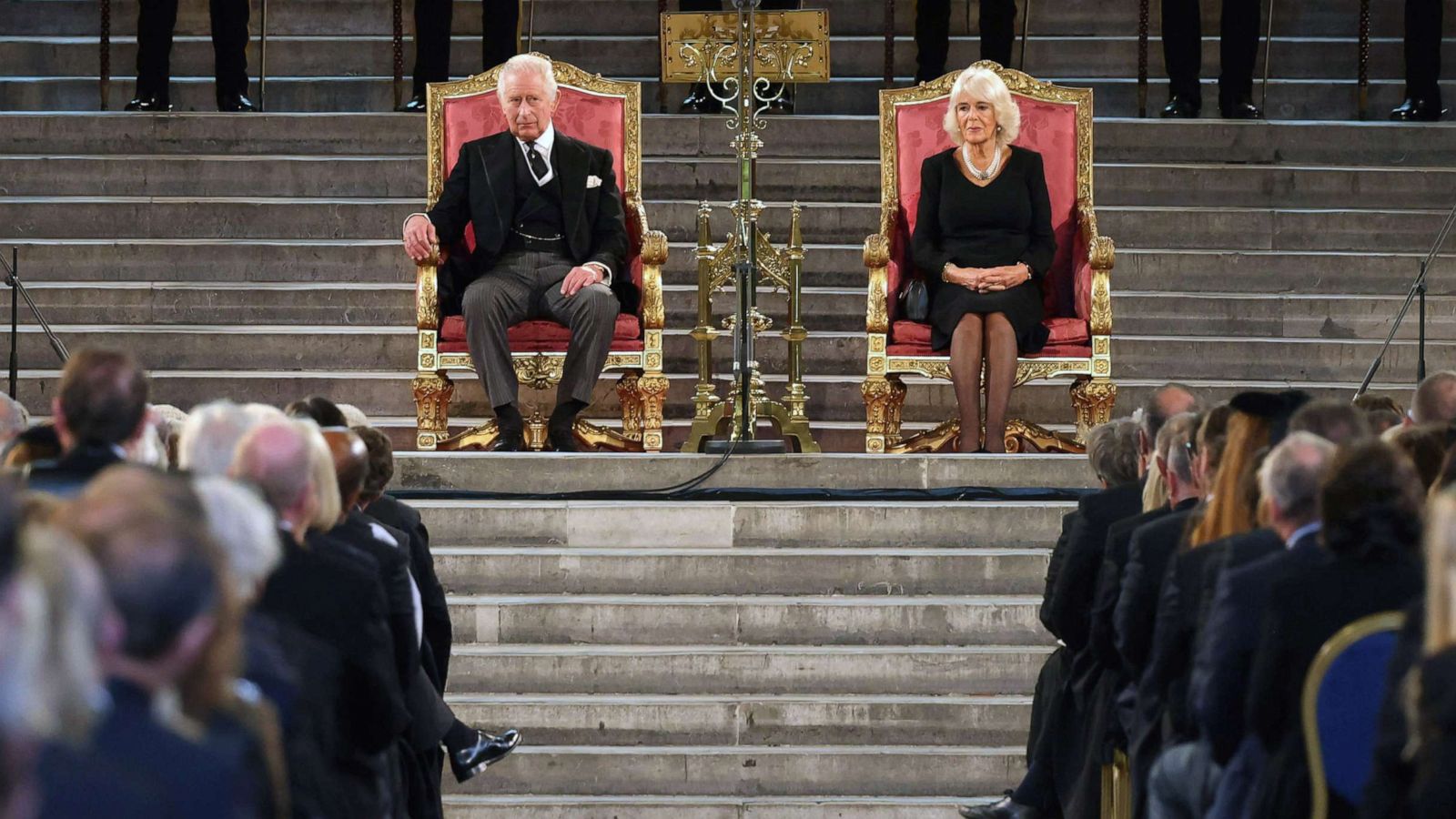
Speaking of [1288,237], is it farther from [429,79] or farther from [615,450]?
[429,79]

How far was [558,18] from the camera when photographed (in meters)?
11.0

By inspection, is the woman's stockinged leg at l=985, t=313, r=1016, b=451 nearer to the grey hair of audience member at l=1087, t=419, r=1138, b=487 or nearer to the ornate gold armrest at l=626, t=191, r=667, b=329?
the ornate gold armrest at l=626, t=191, r=667, b=329

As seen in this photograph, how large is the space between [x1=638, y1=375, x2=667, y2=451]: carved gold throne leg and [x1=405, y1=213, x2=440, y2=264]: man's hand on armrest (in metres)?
0.83

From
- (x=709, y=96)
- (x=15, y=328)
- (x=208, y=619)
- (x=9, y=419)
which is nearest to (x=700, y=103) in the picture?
(x=709, y=96)

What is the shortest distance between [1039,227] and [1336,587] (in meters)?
4.73

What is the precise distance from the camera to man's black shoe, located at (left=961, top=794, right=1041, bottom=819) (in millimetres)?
5270

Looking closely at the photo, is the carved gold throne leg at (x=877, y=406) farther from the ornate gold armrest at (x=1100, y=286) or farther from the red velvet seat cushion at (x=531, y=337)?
the red velvet seat cushion at (x=531, y=337)

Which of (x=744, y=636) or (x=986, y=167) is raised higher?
(x=986, y=167)

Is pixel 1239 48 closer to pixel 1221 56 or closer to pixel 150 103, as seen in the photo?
pixel 1221 56

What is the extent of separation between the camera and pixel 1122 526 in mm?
4707

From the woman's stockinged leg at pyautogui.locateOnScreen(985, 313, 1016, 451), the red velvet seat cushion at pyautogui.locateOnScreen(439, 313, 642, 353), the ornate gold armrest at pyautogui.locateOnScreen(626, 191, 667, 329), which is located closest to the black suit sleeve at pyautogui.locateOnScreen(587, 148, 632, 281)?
the ornate gold armrest at pyautogui.locateOnScreen(626, 191, 667, 329)

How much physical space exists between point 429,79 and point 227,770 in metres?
8.46

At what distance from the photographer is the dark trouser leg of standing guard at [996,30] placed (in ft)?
32.9

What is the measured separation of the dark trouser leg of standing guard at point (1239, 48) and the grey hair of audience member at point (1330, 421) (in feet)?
21.1
